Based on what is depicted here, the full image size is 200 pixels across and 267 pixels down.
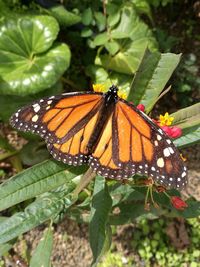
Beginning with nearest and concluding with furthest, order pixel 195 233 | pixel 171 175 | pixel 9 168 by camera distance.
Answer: pixel 171 175 → pixel 195 233 → pixel 9 168

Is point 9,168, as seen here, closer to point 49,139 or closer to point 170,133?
point 49,139

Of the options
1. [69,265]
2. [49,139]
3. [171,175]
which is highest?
[49,139]

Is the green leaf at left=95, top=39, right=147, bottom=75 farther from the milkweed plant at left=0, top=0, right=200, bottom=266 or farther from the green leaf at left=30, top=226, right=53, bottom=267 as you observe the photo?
the green leaf at left=30, top=226, right=53, bottom=267

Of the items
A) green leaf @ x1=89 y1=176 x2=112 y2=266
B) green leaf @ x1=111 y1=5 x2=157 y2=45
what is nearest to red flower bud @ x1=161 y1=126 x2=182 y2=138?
green leaf @ x1=89 y1=176 x2=112 y2=266

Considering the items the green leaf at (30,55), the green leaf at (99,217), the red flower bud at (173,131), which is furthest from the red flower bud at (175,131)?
the green leaf at (30,55)

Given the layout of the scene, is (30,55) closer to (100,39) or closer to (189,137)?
(100,39)

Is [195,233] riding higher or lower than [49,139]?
lower

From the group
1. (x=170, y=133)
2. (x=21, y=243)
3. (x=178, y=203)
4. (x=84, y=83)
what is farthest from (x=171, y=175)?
(x=84, y=83)

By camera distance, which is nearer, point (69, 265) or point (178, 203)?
point (178, 203)

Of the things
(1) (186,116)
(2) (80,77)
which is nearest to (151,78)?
(1) (186,116)

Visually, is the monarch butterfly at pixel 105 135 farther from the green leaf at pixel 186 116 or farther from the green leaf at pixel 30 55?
the green leaf at pixel 30 55
